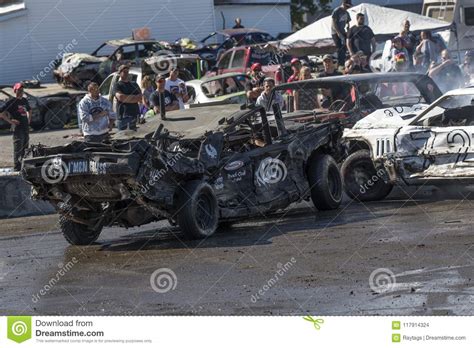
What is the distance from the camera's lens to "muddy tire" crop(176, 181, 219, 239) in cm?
1156

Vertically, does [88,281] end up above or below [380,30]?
above

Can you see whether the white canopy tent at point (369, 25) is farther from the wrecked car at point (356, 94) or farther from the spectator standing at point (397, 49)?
the wrecked car at point (356, 94)

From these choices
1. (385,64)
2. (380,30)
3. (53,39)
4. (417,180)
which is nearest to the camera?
(417,180)

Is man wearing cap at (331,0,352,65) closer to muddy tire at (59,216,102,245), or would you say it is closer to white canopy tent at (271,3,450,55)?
white canopy tent at (271,3,450,55)

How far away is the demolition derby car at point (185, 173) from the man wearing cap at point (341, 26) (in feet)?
36.6

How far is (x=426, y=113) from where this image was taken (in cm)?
1374

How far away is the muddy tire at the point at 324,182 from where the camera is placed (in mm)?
13484

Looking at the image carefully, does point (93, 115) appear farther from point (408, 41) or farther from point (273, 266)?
point (408, 41)

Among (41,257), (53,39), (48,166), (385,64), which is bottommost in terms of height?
(53,39)

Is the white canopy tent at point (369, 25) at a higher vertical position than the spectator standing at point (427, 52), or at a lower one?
lower

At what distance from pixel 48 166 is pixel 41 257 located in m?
1.06

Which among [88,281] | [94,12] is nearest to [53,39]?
[94,12]

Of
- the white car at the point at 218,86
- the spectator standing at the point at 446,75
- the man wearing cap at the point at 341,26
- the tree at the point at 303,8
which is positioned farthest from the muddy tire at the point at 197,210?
the tree at the point at 303,8

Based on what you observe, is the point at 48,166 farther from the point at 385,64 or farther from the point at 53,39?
the point at 53,39
